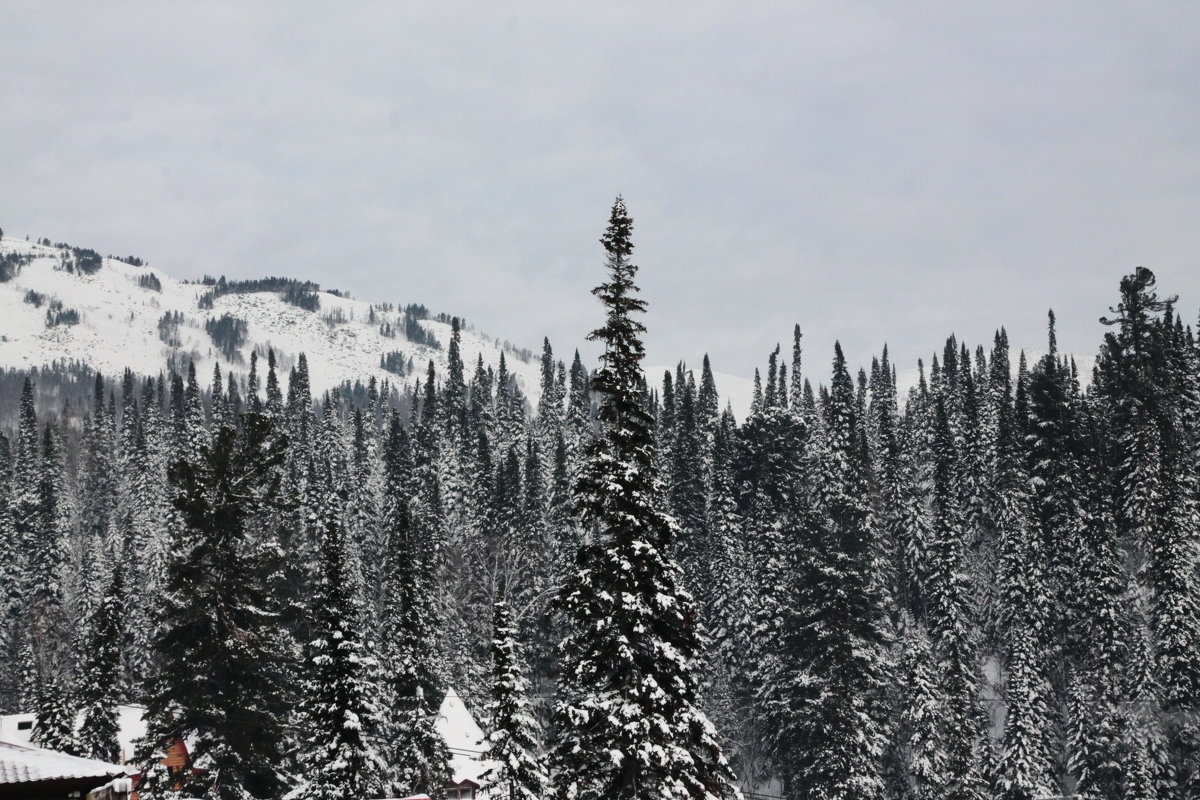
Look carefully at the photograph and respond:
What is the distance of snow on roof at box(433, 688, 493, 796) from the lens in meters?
63.2

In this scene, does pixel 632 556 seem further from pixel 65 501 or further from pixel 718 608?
pixel 65 501

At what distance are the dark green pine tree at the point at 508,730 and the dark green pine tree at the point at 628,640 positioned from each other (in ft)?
38.1

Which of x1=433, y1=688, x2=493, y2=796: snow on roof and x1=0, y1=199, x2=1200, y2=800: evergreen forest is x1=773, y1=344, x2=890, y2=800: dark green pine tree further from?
x1=433, y1=688, x2=493, y2=796: snow on roof

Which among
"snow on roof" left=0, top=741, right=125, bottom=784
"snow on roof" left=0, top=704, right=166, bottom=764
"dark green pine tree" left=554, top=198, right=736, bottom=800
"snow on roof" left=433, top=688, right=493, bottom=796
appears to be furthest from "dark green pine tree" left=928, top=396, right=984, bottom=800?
"snow on roof" left=0, top=741, right=125, bottom=784

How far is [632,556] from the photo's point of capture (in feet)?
84.4

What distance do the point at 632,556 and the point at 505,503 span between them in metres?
82.9

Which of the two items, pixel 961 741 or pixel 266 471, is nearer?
pixel 266 471

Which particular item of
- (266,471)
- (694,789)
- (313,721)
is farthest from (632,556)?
(313,721)

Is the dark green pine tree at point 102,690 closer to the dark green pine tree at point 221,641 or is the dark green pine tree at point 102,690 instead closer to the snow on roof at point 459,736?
the snow on roof at point 459,736

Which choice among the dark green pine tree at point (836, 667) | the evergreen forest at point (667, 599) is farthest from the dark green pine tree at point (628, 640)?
the dark green pine tree at point (836, 667)

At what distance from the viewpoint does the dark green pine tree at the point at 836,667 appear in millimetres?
56812

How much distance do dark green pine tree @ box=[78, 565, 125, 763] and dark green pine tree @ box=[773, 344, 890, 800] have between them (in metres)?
37.9

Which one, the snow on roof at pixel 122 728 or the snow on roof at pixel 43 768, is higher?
the snow on roof at pixel 43 768

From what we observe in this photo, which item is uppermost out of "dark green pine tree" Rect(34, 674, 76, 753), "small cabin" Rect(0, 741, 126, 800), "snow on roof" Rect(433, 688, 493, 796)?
"small cabin" Rect(0, 741, 126, 800)
